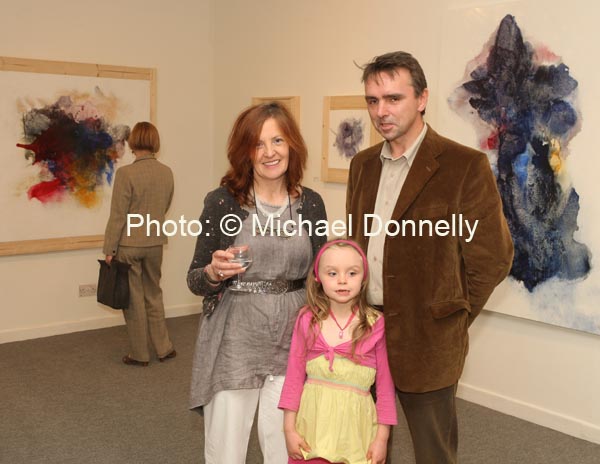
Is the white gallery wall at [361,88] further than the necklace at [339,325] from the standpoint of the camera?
Yes

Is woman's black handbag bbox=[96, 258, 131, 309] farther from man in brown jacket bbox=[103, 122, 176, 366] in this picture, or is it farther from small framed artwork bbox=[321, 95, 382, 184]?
small framed artwork bbox=[321, 95, 382, 184]

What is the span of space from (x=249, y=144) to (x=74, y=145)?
4.42m

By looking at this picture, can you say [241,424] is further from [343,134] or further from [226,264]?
[343,134]

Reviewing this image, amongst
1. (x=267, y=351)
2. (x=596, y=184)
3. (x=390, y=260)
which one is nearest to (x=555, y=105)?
(x=596, y=184)

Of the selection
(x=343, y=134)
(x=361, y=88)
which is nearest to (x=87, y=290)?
(x=343, y=134)

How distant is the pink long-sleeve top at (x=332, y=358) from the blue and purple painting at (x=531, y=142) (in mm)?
2262

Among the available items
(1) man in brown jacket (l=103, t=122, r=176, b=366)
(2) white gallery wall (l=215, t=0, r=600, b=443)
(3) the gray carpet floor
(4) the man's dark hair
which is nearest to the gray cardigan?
(4) the man's dark hair

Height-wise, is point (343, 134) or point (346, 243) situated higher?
point (343, 134)

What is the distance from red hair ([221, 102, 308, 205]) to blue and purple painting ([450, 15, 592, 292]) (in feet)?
7.67

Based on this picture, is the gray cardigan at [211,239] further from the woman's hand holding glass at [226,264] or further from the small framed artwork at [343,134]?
the small framed artwork at [343,134]

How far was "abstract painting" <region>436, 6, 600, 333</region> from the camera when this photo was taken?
445 centimetres

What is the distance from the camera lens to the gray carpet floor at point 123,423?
4.23 m

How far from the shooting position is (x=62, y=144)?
21.6 ft

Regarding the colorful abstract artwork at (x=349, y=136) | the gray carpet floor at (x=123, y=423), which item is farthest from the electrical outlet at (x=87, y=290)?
the colorful abstract artwork at (x=349, y=136)
